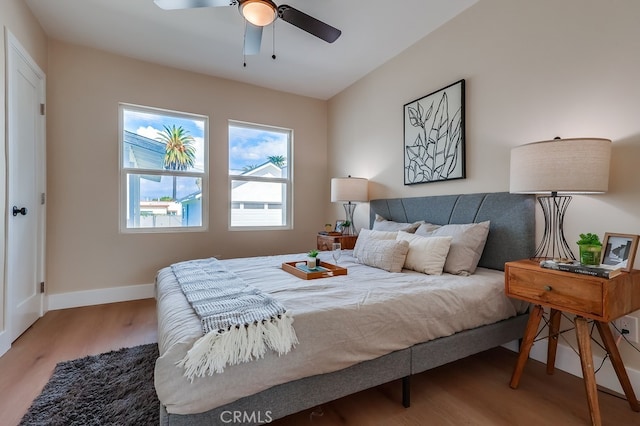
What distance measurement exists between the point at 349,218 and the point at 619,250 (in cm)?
281

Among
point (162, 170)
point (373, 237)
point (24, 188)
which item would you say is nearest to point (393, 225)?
point (373, 237)

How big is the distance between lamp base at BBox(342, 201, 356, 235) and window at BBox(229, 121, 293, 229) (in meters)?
0.85

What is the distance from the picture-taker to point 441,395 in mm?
1673

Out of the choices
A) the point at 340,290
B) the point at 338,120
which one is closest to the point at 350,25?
the point at 338,120

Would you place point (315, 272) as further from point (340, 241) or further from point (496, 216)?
point (340, 241)

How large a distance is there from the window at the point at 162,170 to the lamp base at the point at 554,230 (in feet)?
11.4

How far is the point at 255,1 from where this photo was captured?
75.2 inches

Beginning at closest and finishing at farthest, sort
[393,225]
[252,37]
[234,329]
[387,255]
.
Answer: [234,329] → [387,255] → [252,37] → [393,225]

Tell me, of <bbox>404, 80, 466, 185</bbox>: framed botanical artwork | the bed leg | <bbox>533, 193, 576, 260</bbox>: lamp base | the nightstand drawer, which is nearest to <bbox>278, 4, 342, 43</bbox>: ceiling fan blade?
<bbox>404, 80, 466, 185</bbox>: framed botanical artwork

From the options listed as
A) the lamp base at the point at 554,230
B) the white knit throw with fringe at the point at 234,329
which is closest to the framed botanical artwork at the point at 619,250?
the lamp base at the point at 554,230

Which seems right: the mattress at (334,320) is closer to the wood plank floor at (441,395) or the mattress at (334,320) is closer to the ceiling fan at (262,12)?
the wood plank floor at (441,395)

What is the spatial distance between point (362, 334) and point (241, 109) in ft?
11.4

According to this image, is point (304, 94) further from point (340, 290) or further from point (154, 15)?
point (340, 290)

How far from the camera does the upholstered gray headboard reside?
2.07 metres
